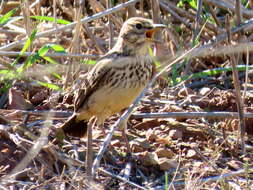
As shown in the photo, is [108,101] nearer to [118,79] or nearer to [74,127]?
[118,79]

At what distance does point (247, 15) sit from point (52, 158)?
2633 mm

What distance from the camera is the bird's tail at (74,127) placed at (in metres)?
5.71

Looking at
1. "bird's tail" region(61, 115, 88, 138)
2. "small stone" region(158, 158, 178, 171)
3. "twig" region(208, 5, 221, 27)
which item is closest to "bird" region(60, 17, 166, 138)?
"bird's tail" region(61, 115, 88, 138)

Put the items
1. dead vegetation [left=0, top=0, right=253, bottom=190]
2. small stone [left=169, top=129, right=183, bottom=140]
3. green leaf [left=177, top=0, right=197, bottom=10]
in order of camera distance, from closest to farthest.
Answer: dead vegetation [left=0, top=0, right=253, bottom=190] < small stone [left=169, top=129, right=183, bottom=140] < green leaf [left=177, top=0, right=197, bottom=10]

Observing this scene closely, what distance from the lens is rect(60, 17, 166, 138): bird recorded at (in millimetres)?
5312

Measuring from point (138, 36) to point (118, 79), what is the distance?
41cm

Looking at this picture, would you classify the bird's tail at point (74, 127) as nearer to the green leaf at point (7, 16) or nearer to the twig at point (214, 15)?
the green leaf at point (7, 16)

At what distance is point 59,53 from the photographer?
5961 mm

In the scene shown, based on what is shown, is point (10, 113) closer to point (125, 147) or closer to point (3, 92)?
point (3, 92)

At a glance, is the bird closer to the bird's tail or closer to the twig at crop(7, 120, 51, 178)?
the bird's tail

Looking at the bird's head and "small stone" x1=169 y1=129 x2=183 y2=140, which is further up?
the bird's head

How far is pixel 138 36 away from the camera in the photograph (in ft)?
18.0

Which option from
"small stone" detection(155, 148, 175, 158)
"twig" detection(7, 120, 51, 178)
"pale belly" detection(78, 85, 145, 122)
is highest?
"pale belly" detection(78, 85, 145, 122)

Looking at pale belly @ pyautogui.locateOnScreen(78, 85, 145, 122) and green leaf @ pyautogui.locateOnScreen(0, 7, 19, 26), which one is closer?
pale belly @ pyautogui.locateOnScreen(78, 85, 145, 122)
